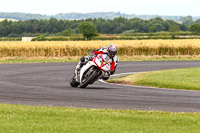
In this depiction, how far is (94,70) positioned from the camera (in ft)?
60.5

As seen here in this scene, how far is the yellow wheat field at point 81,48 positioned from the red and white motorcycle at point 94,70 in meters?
26.9

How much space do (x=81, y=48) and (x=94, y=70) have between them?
92.7 feet

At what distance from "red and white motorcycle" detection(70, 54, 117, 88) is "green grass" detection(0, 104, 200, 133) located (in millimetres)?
5606

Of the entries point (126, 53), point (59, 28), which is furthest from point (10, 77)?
point (59, 28)

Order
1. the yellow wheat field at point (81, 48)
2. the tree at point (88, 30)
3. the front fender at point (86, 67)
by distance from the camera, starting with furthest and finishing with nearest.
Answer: the tree at point (88, 30)
the yellow wheat field at point (81, 48)
the front fender at point (86, 67)

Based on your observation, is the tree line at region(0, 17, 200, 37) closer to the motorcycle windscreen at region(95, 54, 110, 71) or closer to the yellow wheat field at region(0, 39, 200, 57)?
the yellow wheat field at region(0, 39, 200, 57)

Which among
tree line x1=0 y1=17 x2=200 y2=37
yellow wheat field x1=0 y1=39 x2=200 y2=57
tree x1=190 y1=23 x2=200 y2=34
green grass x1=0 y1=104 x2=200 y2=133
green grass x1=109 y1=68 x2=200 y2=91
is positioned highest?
green grass x1=0 y1=104 x2=200 y2=133

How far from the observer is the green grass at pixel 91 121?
988cm

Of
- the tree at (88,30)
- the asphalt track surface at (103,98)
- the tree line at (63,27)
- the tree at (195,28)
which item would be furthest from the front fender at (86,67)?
the tree line at (63,27)

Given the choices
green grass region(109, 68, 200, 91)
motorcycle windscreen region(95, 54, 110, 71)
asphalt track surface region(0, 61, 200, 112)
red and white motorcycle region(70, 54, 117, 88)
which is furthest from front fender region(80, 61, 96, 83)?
green grass region(109, 68, 200, 91)

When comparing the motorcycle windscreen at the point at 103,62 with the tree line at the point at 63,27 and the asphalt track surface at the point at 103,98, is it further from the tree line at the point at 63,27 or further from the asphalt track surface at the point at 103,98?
the tree line at the point at 63,27

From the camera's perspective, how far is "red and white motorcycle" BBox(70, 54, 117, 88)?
18328mm

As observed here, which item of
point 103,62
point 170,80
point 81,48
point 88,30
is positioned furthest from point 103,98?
point 88,30

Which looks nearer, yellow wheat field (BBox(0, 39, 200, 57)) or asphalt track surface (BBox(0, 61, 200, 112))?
asphalt track surface (BBox(0, 61, 200, 112))
